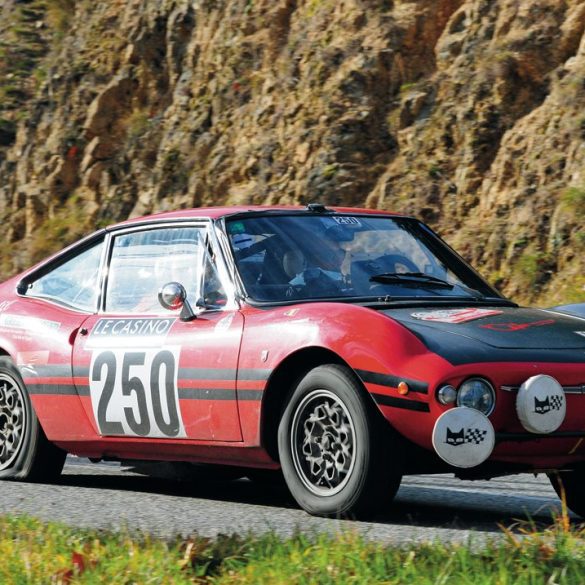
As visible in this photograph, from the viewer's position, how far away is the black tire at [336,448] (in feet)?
18.3

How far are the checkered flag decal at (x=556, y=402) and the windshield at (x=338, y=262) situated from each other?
3.74 feet

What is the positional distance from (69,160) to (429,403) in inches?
728

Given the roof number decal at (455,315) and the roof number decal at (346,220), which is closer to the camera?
the roof number decal at (455,315)

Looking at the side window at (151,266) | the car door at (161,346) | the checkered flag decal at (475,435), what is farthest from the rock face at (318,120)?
the checkered flag decal at (475,435)

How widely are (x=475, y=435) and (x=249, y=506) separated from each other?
5.13 feet

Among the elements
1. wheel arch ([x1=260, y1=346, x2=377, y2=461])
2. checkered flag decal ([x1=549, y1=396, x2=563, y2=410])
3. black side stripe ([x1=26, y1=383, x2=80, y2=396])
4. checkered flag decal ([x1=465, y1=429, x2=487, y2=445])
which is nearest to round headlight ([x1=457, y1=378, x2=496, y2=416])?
checkered flag decal ([x1=465, y1=429, x2=487, y2=445])

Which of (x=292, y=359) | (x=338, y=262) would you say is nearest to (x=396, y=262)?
(x=338, y=262)

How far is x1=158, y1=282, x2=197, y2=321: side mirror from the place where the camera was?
6656 millimetres

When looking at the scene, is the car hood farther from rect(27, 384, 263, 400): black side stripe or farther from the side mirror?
the side mirror

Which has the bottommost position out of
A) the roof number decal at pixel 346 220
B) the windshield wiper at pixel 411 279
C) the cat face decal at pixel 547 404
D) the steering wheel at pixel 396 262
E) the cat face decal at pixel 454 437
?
the cat face decal at pixel 454 437

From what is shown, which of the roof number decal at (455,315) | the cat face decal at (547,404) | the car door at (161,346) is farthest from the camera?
the car door at (161,346)

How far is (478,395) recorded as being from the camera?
545 cm

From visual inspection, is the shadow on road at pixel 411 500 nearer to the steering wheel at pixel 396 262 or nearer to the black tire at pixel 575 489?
the black tire at pixel 575 489

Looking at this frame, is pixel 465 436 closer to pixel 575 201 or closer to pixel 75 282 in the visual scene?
pixel 75 282
